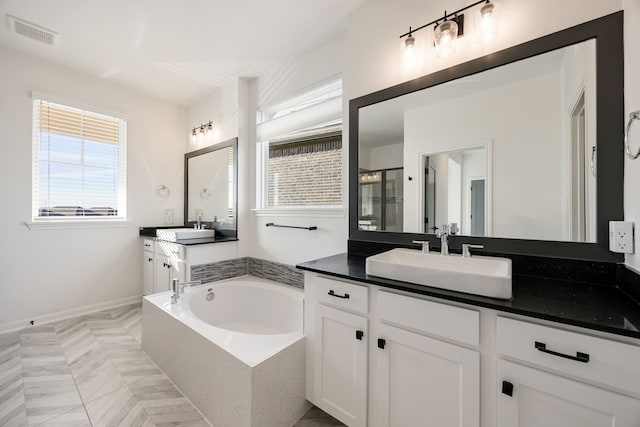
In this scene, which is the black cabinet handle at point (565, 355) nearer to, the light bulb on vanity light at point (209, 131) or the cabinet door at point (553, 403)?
the cabinet door at point (553, 403)

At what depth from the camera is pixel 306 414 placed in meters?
1.60

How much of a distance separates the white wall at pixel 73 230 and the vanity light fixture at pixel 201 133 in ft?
1.04

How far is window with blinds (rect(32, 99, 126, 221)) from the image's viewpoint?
2752 millimetres

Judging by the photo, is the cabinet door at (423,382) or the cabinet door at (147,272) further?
the cabinet door at (147,272)

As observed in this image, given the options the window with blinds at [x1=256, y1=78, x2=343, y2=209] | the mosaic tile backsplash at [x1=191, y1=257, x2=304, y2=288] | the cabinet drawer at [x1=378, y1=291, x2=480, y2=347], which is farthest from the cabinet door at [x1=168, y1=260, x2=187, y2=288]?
the cabinet drawer at [x1=378, y1=291, x2=480, y2=347]

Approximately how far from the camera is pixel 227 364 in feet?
4.77

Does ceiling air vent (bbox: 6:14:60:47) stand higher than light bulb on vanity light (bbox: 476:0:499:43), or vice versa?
ceiling air vent (bbox: 6:14:60:47)

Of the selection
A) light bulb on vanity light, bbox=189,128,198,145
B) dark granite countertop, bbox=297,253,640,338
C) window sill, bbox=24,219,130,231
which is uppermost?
light bulb on vanity light, bbox=189,128,198,145

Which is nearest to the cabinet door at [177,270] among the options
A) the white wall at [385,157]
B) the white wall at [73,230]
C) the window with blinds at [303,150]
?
the white wall at [73,230]

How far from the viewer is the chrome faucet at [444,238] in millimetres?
1531

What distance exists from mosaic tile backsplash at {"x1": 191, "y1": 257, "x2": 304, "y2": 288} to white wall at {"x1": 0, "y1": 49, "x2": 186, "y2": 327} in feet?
4.26

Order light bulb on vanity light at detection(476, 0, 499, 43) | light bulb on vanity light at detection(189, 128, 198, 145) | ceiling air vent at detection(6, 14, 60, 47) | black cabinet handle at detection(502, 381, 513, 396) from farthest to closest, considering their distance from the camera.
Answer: light bulb on vanity light at detection(189, 128, 198, 145), ceiling air vent at detection(6, 14, 60, 47), light bulb on vanity light at detection(476, 0, 499, 43), black cabinet handle at detection(502, 381, 513, 396)

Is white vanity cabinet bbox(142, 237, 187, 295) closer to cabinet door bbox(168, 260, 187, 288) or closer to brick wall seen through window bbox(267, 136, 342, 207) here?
cabinet door bbox(168, 260, 187, 288)

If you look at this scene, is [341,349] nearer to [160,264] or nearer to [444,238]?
[444,238]
